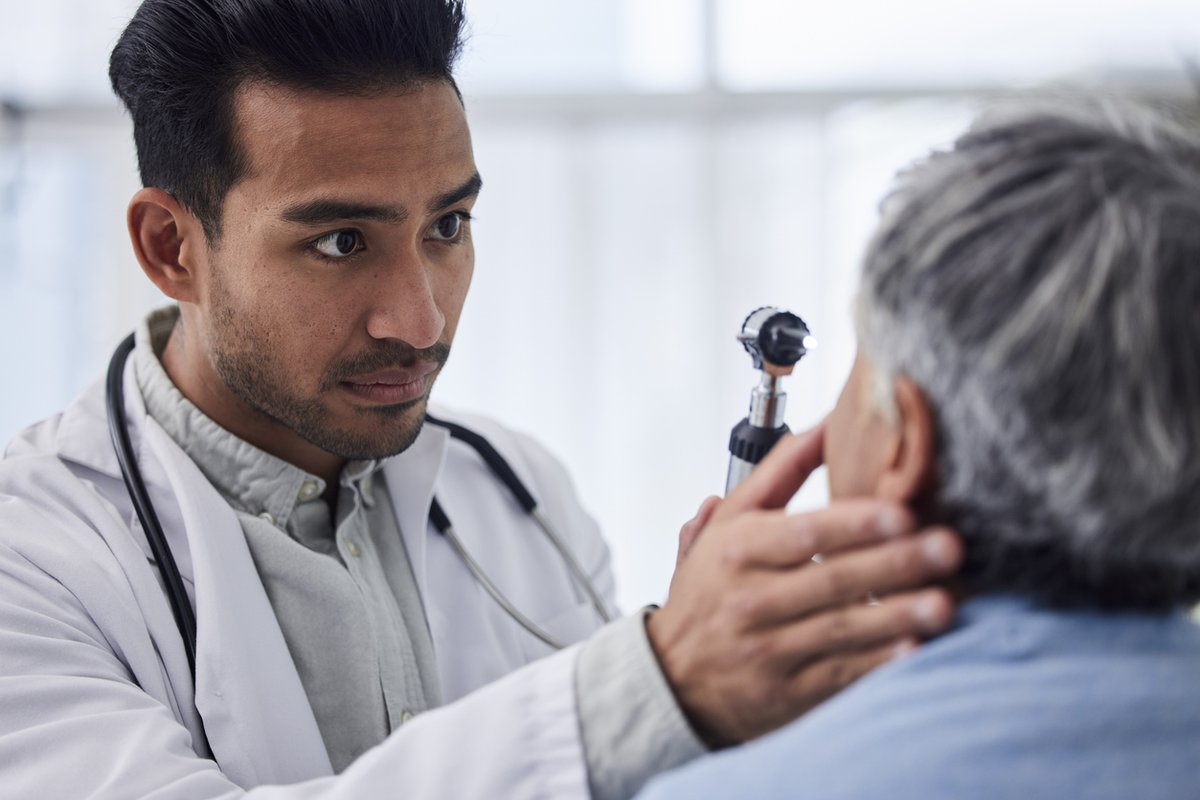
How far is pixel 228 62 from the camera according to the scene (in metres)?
1.26

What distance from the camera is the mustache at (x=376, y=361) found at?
1.28 meters

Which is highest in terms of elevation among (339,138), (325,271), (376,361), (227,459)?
(339,138)

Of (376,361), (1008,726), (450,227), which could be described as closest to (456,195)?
(450,227)

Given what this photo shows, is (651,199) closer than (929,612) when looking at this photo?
No

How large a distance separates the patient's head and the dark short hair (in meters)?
0.72

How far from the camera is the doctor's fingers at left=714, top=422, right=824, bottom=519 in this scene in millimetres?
813

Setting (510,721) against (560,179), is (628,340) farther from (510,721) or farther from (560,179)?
(510,721)

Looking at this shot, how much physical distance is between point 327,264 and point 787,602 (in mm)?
714

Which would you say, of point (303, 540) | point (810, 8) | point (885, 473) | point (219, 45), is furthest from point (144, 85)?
point (810, 8)

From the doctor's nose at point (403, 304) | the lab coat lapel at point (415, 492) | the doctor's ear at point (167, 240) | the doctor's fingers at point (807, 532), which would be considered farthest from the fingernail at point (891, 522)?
the doctor's ear at point (167, 240)

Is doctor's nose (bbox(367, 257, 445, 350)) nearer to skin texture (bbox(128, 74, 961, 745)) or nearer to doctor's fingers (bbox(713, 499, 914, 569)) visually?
skin texture (bbox(128, 74, 961, 745))

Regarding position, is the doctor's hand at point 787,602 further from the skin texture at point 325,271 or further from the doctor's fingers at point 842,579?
the skin texture at point 325,271

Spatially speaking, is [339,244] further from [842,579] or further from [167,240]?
[842,579]

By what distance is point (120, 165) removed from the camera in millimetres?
2695
